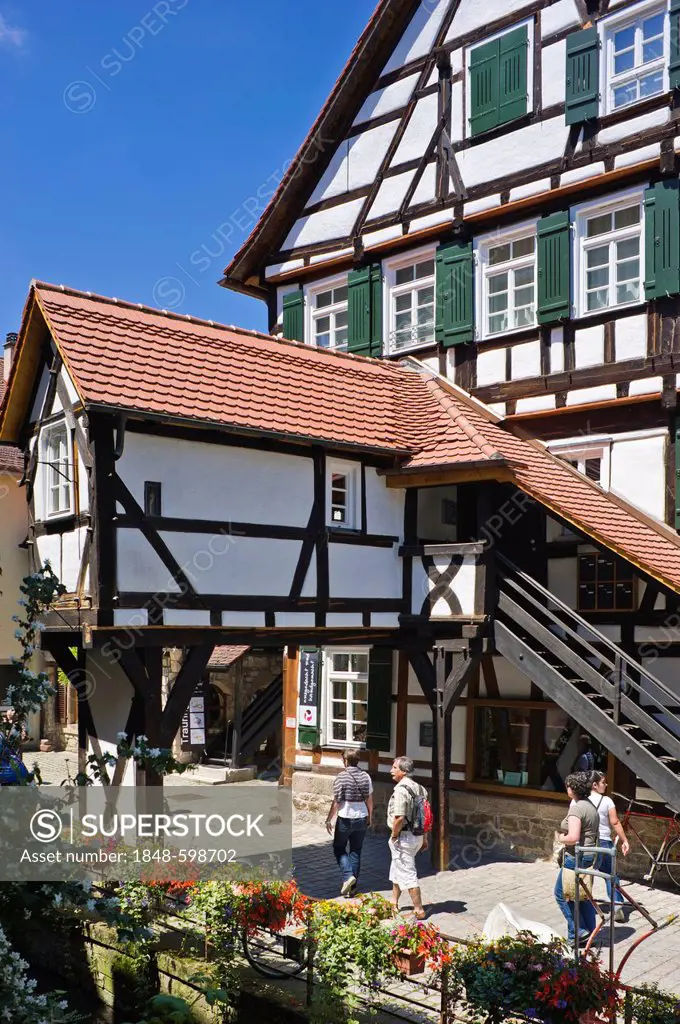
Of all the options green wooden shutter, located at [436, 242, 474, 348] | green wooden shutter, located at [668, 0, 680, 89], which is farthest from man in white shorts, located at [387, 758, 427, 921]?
green wooden shutter, located at [668, 0, 680, 89]

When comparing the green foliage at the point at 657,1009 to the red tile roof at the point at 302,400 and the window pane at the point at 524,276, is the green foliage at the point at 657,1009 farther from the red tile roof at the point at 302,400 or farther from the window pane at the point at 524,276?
the window pane at the point at 524,276

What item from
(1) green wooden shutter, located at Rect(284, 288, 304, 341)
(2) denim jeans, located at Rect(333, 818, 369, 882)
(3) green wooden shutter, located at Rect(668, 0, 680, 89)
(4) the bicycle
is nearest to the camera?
(2) denim jeans, located at Rect(333, 818, 369, 882)

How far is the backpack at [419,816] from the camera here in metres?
9.36

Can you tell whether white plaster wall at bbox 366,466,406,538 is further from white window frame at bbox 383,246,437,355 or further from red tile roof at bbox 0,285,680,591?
white window frame at bbox 383,246,437,355

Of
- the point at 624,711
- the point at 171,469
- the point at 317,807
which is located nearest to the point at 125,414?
the point at 171,469

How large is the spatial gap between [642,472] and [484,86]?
6.13 metres

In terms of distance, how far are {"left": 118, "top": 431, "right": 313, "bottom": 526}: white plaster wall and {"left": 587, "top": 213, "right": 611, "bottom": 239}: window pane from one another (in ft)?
16.8

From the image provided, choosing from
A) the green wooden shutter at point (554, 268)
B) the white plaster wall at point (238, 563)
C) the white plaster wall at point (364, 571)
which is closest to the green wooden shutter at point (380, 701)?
the white plaster wall at point (364, 571)

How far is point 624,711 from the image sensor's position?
1014 centimetres

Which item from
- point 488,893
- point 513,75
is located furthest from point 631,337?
point 488,893

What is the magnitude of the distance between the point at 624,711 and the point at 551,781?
2566mm

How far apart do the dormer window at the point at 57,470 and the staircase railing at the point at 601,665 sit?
5.00 metres

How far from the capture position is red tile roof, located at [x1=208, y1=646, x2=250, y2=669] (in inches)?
761

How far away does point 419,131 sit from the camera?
1498 cm
